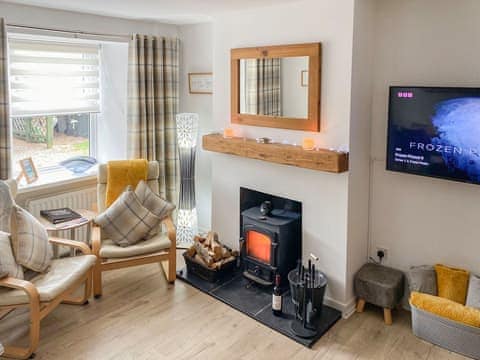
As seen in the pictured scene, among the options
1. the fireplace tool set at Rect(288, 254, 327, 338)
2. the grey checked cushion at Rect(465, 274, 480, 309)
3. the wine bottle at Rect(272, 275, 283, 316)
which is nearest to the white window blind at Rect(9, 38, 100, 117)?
the wine bottle at Rect(272, 275, 283, 316)

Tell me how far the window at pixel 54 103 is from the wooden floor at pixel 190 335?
1556 millimetres

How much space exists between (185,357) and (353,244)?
1.46m

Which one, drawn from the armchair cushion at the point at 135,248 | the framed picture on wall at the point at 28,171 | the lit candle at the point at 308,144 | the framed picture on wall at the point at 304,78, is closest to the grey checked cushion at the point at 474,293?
the lit candle at the point at 308,144

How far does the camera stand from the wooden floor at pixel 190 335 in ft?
9.47

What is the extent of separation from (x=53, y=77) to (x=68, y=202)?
1.21m

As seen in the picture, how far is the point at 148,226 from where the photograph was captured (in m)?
3.79

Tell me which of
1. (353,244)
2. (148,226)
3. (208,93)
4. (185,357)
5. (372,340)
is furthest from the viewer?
(208,93)

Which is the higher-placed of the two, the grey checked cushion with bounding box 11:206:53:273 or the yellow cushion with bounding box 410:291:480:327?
the grey checked cushion with bounding box 11:206:53:273

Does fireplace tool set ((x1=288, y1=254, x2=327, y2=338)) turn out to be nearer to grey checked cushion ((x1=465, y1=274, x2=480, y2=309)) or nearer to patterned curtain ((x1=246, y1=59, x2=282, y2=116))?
grey checked cushion ((x1=465, y1=274, x2=480, y2=309))

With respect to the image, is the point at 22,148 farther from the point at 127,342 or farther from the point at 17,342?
the point at 127,342

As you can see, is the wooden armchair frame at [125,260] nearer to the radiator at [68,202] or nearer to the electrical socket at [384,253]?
the radiator at [68,202]

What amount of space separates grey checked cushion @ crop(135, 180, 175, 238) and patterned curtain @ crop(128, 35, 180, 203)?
1.90 feet

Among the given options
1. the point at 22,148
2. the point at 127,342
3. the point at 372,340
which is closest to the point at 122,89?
the point at 22,148

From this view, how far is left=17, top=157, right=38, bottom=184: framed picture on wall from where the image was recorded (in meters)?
4.05
